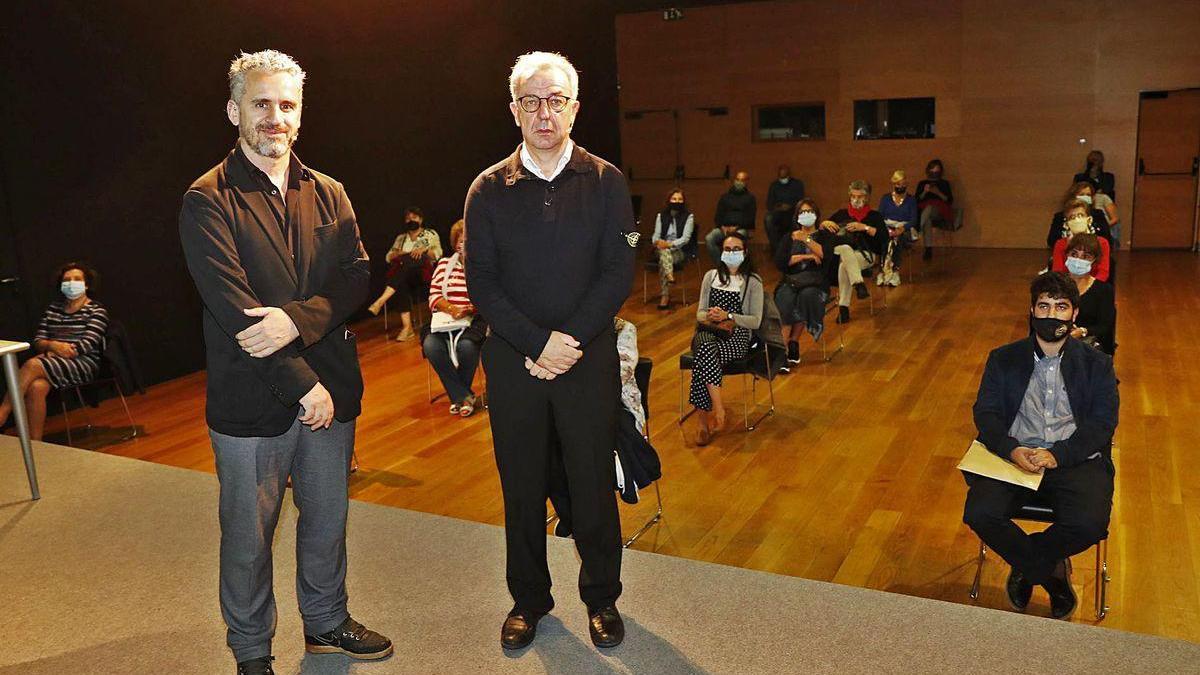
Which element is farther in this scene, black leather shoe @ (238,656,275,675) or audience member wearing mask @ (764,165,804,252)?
audience member wearing mask @ (764,165,804,252)

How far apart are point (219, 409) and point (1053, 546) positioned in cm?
295

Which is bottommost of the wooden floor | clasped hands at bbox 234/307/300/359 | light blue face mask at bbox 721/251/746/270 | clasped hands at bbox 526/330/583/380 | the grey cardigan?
the wooden floor

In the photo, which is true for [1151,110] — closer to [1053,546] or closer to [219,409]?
[1053,546]

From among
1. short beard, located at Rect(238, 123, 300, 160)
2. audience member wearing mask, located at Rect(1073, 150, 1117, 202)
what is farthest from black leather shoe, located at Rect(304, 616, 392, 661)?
audience member wearing mask, located at Rect(1073, 150, 1117, 202)

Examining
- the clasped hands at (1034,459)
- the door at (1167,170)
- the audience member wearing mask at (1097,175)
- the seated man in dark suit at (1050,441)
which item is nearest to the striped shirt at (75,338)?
the seated man in dark suit at (1050,441)

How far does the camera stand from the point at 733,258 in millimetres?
6602

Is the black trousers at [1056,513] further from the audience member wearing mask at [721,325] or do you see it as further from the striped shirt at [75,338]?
the striped shirt at [75,338]

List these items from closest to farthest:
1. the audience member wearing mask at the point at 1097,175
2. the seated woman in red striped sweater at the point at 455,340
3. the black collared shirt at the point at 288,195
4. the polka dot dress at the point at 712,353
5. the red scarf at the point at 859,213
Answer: the black collared shirt at the point at 288,195 < the polka dot dress at the point at 712,353 < the seated woman in red striped sweater at the point at 455,340 < the red scarf at the point at 859,213 < the audience member wearing mask at the point at 1097,175

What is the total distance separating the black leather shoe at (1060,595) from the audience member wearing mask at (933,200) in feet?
33.0

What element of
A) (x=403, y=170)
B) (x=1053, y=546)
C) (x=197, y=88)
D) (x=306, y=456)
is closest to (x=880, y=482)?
(x=1053, y=546)

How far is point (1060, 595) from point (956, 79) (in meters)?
11.4

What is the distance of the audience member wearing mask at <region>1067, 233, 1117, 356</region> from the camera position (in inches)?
230

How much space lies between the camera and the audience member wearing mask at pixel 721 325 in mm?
6250

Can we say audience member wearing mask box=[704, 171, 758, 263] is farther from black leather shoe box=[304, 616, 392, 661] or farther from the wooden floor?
black leather shoe box=[304, 616, 392, 661]
